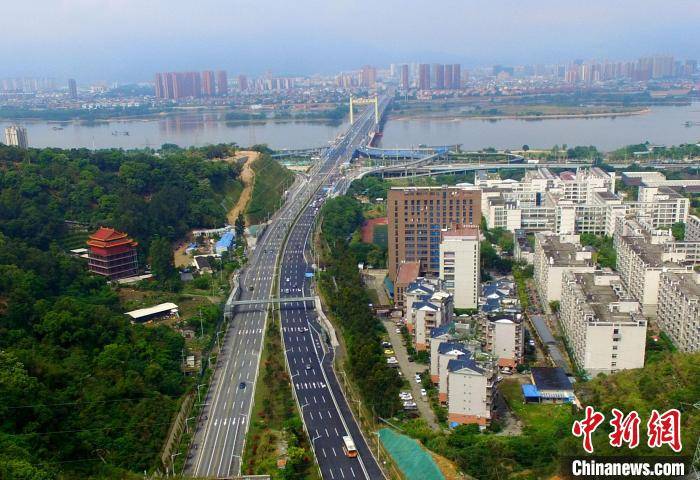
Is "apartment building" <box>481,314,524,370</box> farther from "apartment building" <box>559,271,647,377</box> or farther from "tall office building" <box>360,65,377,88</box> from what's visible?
"tall office building" <box>360,65,377,88</box>

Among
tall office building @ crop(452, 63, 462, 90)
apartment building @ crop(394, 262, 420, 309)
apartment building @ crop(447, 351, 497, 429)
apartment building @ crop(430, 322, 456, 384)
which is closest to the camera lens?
apartment building @ crop(447, 351, 497, 429)

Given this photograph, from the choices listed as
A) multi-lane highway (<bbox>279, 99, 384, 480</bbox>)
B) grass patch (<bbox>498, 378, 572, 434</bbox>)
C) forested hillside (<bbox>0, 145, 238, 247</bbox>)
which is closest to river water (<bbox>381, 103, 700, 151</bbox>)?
forested hillside (<bbox>0, 145, 238, 247</bbox>)

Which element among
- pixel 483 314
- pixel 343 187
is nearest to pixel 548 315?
pixel 483 314

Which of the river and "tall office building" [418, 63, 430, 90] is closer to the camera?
the river

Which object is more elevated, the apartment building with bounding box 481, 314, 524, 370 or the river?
the river

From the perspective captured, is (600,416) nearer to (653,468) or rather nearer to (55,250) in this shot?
(653,468)

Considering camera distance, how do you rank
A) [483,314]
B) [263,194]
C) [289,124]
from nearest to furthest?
1. [483,314]
2. [263,194]
3. [289,124]

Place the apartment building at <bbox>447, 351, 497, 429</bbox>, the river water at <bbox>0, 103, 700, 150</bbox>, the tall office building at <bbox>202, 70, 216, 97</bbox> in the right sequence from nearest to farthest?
the apartment building at <bbox>447, 351, 497, 429</bbox>, the river water at <bbox>0, 103, 700, 150</bbox>, the tall office building at <bbox>202, 70, 216, 97</bbox>
